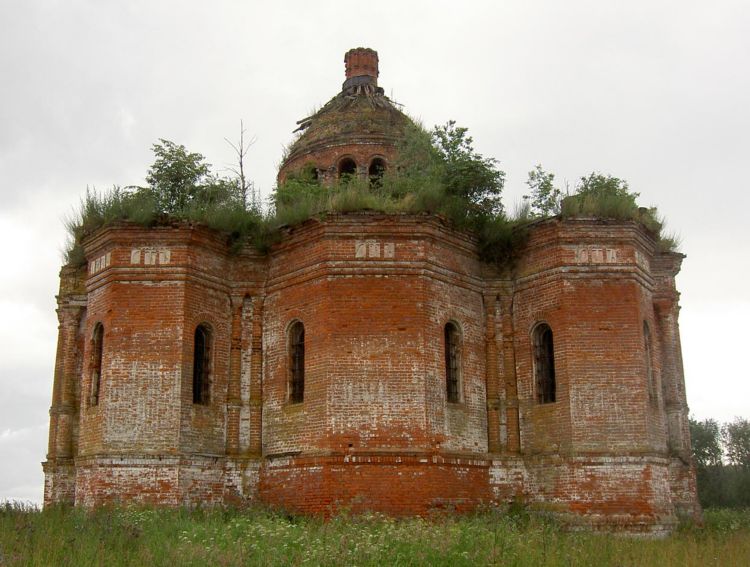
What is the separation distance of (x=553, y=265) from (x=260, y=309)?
5.76 meters

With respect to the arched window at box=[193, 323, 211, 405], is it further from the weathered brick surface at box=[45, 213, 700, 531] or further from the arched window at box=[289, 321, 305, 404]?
the arched window at box=[289, 321, 305, 404]

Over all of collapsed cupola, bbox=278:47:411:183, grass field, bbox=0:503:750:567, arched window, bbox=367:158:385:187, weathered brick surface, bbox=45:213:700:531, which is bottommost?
grass field, bbox=0:503:750:567

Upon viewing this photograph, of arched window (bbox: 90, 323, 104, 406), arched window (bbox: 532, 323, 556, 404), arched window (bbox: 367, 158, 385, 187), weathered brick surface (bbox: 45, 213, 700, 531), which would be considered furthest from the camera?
arched window (bbox: 367, 158, 385, 187)

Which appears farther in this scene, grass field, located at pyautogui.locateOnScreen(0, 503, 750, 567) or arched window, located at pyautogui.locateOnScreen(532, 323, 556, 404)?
arched window, located at pyautogui.locateOnScreen(532, 323, 556, 404)

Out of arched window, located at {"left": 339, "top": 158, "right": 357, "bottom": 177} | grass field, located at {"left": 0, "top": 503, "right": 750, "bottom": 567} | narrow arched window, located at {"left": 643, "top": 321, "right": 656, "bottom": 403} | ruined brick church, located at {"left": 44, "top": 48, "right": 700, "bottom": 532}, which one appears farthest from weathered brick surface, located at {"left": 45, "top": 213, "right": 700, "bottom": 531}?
arched window, located at {"left": 339, "top": 158, "right": 357, "bottom": 177}

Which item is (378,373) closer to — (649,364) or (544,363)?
(544,363)

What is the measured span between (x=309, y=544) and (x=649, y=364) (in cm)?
850

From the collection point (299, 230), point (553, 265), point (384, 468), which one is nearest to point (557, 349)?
point (553, 265)

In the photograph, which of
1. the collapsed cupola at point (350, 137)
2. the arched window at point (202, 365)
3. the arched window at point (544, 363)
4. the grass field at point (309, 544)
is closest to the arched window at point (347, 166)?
the collapsed cupola at point (350, 137)

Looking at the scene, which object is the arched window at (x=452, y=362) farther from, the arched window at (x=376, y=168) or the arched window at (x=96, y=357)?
the arched window at (x=96, y=357)

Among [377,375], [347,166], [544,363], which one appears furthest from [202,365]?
[347,166]

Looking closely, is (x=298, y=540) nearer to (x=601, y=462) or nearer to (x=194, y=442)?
(x=194, y=442)

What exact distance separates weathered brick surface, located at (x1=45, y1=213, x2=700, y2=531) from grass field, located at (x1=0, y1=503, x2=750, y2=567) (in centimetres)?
96

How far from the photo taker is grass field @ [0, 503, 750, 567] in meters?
9.57
